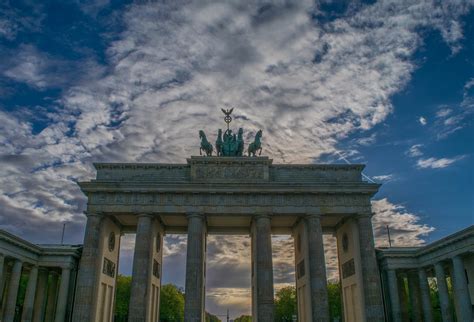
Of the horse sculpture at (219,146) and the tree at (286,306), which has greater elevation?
the horse sculpture at (219,146)

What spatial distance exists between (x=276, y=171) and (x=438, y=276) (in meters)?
16.9

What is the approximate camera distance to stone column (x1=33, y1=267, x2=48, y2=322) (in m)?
38.9

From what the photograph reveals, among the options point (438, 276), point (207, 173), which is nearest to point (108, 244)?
point (207, 173)

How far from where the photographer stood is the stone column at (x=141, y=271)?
115 feet

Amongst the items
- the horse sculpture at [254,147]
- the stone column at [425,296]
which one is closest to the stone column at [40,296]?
the horse sculpture at [254,147]

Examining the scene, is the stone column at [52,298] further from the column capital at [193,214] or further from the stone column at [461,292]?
the stone column at [461,292]

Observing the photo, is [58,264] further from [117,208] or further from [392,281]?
[392,281]

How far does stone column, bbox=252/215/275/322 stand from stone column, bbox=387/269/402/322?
1167 centimetres

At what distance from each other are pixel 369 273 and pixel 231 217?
45.2 ft

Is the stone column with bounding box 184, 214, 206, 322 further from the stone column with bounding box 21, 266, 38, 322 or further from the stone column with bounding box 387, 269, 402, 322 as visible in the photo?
the stone column with bounding box 387, 269, 402, 322

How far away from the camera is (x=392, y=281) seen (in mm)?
38344

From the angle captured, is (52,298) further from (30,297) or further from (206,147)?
(206,147)

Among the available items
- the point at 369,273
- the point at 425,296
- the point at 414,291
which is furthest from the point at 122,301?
the point at 425,296

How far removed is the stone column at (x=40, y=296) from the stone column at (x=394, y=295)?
33.2 metres
